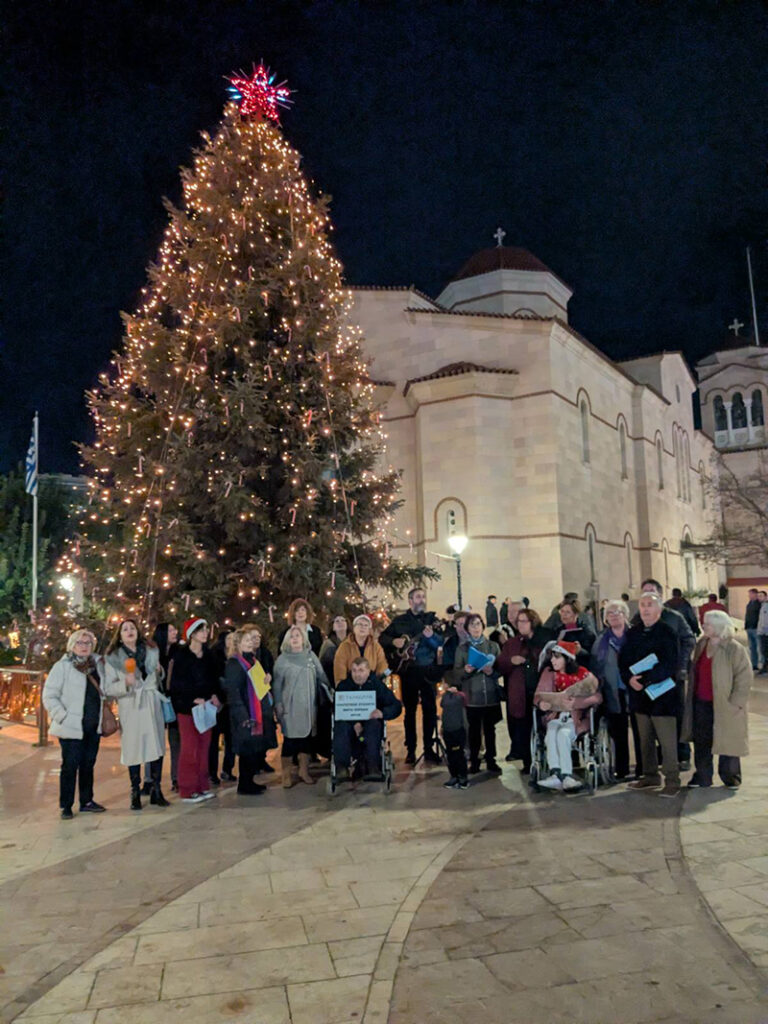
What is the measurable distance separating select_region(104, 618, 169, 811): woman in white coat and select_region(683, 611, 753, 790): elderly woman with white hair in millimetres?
5450

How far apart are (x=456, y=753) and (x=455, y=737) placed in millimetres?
163

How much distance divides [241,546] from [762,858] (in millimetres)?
8554

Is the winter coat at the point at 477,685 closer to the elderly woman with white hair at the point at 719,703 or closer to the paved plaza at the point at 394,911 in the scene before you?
the paved plaza at the point at 394,911

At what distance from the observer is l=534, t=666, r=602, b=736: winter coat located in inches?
313

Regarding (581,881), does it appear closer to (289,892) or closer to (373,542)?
(289,892)

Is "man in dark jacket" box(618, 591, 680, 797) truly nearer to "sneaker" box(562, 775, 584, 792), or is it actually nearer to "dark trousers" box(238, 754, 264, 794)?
"sneaker" box(562, 775, 584, 792)

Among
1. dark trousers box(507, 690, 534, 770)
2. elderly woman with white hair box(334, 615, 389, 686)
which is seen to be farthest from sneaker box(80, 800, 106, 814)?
dark trousers box(507, 690, 534, 770)

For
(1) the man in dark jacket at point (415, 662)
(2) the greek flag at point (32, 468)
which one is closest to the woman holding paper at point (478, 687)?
(1) the man in dark jacket at point (415, 662)

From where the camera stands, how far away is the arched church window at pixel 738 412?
52.0m

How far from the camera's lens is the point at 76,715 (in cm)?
775

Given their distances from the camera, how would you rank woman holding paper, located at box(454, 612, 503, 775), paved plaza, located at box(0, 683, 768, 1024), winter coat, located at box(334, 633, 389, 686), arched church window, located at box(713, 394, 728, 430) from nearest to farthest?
paved plaza, located at box(0, 683, 768, 1024), woman holding paper, located at box(454, 612, 503, 775), winter coat, located at box(334, 633, 389, 686), arched church window, located at box(713, 394, 728, 430)

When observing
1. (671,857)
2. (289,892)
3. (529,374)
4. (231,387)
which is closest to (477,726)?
(671,857)

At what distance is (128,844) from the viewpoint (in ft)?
22.0

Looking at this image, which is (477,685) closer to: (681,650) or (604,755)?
(604,755)
